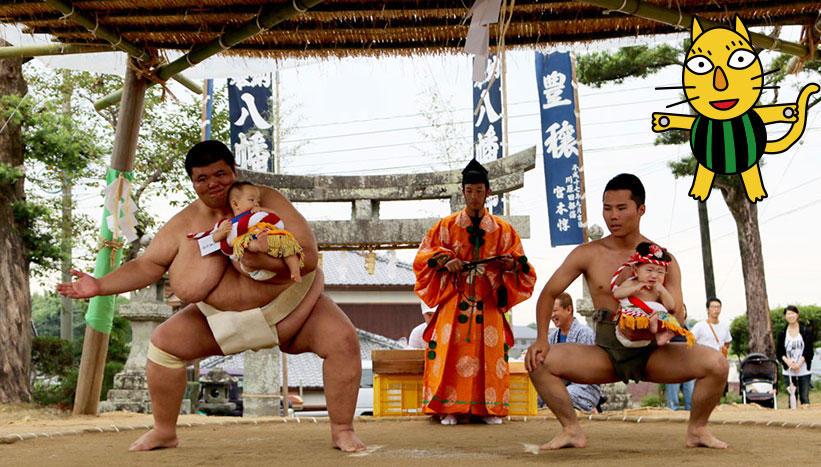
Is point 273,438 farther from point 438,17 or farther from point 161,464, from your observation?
A: point 438,17

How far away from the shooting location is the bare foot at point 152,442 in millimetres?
3424

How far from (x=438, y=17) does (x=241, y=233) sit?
1.77 metres

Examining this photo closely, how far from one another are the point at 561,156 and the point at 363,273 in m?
13.6

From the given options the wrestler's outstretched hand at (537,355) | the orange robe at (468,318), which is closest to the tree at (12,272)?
the orange robe at (468,318)

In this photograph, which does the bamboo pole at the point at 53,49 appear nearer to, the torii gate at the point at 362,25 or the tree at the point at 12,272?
the torii gate at the point at 362,25

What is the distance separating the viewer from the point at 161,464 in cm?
296

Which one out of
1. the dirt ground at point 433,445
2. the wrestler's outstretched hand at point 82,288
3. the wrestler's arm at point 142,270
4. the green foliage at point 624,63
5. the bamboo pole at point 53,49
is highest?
the green foliage at point 624,63

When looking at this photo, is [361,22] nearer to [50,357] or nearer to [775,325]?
[50,357]

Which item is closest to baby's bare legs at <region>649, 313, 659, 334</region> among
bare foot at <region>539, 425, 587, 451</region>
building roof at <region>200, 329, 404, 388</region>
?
bare foot at <region>539, 425, 587, 451</region>

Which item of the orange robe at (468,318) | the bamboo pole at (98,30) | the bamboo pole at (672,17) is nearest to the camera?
the bamboo pole at (672,17)

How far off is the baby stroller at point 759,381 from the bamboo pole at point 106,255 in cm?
612

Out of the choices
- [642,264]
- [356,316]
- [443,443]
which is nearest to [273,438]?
[443,443]

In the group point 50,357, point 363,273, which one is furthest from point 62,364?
point 363,273

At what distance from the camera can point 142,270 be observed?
3463mm
